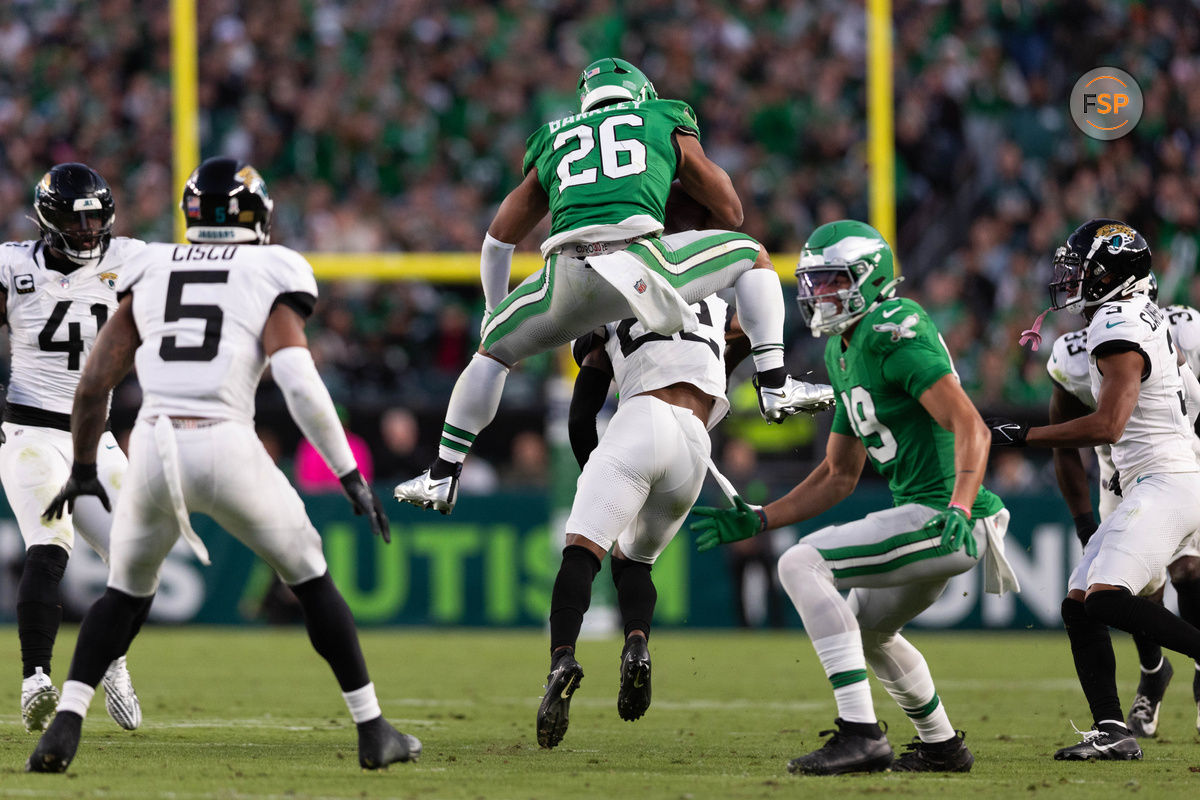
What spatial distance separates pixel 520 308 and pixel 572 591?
1.09m

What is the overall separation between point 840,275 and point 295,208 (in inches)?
385

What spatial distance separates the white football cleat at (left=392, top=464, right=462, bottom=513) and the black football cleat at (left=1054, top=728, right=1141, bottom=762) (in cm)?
249

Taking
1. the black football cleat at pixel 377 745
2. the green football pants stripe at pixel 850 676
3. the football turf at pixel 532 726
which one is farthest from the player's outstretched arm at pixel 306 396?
the green football pants stripe at pixel 850 676

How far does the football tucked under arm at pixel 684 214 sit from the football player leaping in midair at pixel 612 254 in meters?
0.30

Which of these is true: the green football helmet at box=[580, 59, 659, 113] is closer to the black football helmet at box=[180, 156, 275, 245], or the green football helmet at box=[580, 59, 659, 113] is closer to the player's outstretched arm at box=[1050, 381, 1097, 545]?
the black football helmet at box=[180, 156, 275, 245]

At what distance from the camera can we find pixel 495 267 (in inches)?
260

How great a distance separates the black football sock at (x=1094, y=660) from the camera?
6020 millimetres

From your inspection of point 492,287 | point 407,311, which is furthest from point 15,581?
point 492,287

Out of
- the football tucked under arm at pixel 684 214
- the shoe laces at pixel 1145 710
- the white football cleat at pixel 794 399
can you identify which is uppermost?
the football tucked under arm at pixel 684 214

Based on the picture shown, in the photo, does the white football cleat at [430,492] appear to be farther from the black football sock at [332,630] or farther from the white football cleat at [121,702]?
the white football cleat at [121,702]

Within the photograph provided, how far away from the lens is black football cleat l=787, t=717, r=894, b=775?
5.28m

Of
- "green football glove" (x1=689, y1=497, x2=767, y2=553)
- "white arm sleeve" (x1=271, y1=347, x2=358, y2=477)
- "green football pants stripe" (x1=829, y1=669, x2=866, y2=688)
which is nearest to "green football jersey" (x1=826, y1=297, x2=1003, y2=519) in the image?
"green football glove" (x1=689, y1=497, x2=767, y2=553)

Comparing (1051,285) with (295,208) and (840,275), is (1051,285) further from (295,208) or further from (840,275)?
(295,208)

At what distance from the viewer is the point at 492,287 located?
21.9 ft
